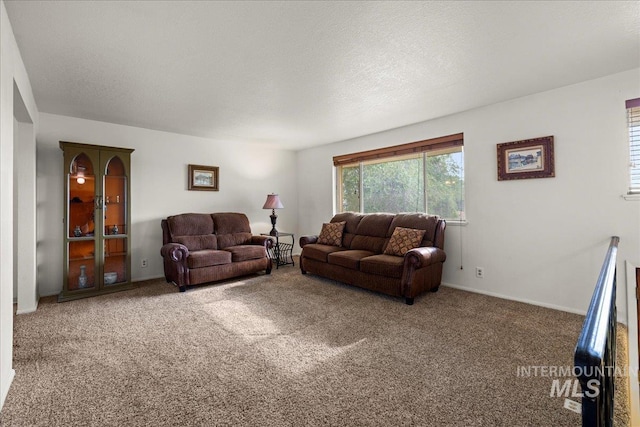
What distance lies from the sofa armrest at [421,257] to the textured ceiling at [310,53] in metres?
1.74

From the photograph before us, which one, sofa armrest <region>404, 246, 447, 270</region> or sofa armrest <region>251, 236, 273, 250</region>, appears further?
sofa armrest <region>251, 236, 273, 250</region>

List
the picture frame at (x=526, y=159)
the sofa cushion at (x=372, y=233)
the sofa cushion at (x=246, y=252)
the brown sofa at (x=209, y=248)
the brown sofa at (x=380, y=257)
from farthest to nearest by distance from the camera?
the sofa cushion at (x=246, y=252) → the sofa cushion at (x=372, y=233) → the brown sofa at (x=209, y=248) → the brown sofa at (x=380, y=257) → the picture frame at (x=526, y=159)

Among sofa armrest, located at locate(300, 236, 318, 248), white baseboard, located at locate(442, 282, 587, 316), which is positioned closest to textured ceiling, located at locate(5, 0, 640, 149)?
sofa armrest, located at locate(300, 236, 318, 248)

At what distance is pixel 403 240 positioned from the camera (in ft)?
A: 12.7

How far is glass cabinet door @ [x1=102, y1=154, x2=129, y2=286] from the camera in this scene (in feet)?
13.2

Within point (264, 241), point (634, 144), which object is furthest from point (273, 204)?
point (634, 144)

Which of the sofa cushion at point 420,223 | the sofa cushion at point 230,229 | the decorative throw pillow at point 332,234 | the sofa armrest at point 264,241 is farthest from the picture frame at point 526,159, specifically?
the sofa cushion at point 230,229

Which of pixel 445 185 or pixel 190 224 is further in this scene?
pixel 190 224

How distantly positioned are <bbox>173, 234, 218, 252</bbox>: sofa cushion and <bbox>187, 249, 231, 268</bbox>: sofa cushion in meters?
0.23

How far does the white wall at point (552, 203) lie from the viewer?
9.26ft

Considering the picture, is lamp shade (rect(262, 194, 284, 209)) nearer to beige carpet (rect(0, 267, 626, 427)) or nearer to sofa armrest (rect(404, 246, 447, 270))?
beige carpet (rect(0, 267, 626, 427))

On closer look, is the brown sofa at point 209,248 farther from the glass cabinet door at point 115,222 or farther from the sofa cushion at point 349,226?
the sofa cushion at point 349,226

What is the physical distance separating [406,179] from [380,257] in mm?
1550

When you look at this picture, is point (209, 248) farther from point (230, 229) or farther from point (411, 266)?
point (411, 266)
